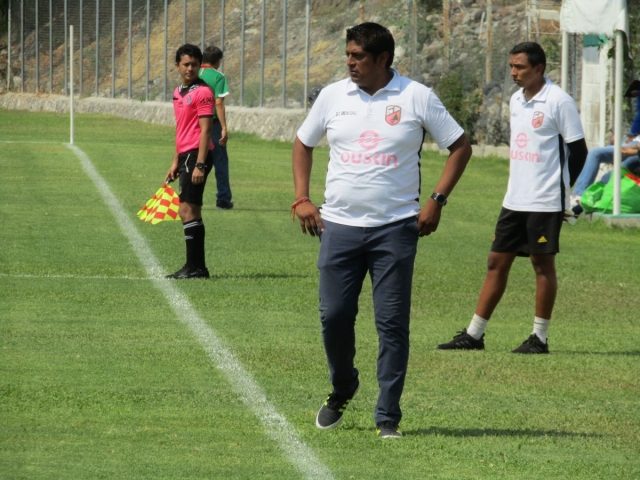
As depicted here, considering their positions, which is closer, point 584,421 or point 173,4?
point 584,421

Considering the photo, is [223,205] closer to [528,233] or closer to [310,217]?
[528,233]

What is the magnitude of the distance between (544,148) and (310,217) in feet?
10.4

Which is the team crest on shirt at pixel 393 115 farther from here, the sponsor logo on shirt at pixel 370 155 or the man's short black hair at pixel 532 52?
the man's short black hair at pixel 532 52

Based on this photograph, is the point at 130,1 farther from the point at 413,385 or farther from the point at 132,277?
the point at 413,385

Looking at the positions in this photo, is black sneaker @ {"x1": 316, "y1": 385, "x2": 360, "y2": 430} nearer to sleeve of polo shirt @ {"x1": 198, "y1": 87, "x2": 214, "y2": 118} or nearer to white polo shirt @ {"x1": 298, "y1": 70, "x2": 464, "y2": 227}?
white polo shirt @ {"x1": 298, "y1": 70, "x2": 464, "y2": 227}

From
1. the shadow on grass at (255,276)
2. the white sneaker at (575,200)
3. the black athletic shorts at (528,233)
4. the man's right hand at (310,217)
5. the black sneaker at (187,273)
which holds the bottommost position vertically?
the shadow on grass at (255,276)

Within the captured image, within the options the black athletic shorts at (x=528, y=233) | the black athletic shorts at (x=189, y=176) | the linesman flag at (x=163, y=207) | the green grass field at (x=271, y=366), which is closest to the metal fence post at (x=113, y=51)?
the green grass field at (x=271, y=366)

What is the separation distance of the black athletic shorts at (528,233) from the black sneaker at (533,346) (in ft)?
1.89

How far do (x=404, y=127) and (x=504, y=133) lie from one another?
2473 cm

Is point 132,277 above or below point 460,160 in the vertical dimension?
below

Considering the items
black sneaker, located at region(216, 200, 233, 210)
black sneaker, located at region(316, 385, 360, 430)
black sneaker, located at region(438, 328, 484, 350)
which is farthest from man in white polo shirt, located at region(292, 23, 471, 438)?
black sneaker, located at region(216, 200, 233, 210)

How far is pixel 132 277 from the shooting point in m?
13.0

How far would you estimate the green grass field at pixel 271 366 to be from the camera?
21.7 ft

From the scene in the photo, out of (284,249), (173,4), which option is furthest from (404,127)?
(173,4)
